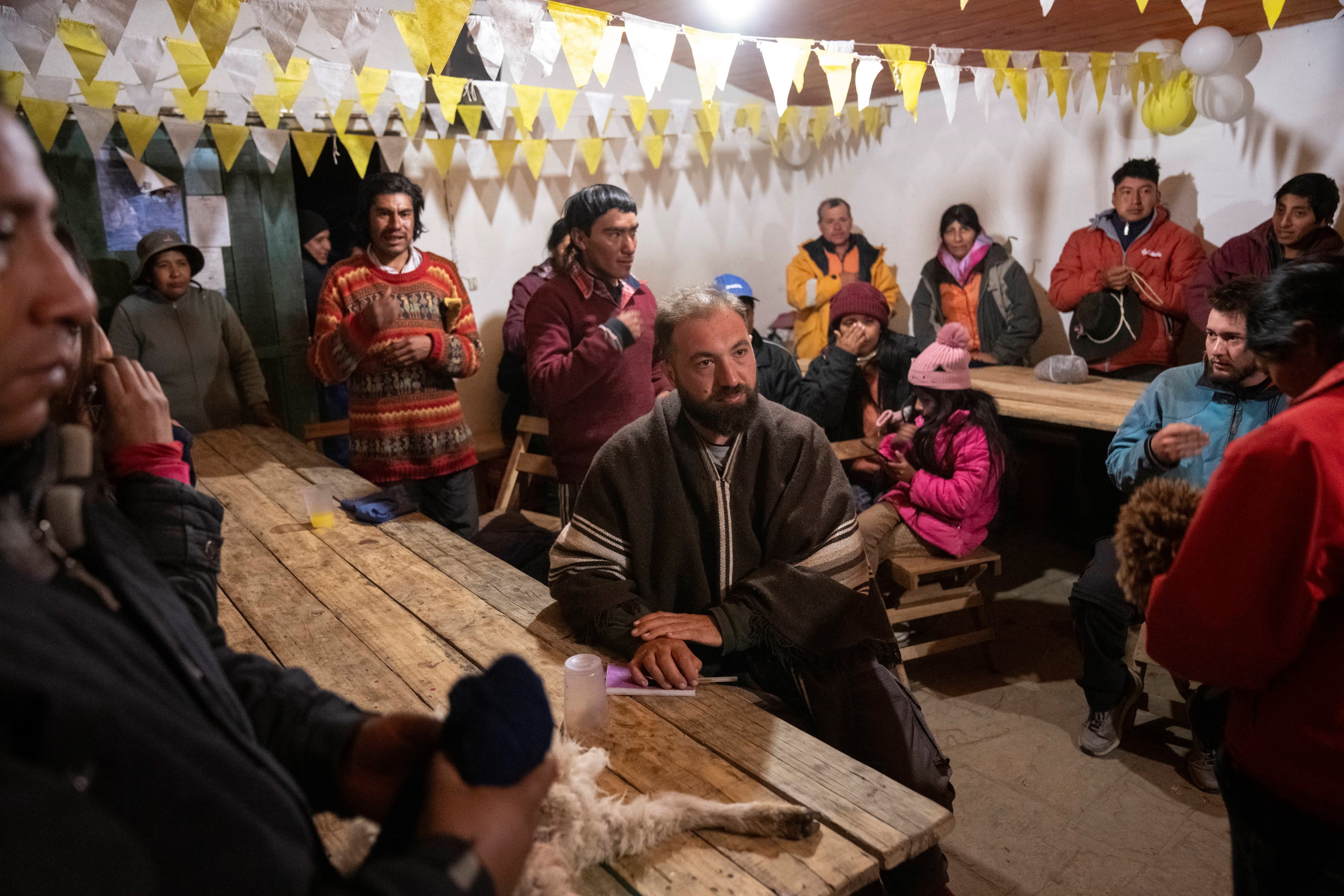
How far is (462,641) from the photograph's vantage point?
189cm

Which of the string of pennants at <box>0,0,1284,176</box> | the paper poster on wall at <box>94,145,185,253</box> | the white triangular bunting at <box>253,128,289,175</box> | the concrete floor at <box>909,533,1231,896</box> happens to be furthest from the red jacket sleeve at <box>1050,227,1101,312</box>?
the paper poster on wall at <box>94,145,185,253</box>

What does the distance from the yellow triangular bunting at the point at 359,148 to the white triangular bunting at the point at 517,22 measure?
2064mm

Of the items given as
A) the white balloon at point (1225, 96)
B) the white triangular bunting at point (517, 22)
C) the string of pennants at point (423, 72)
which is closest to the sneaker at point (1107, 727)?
the string of pennants at point (423, 72)

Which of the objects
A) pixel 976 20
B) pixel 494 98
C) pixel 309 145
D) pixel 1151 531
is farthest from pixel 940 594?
pixel 309 145

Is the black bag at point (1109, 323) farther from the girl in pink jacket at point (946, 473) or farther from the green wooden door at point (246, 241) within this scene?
the green wooden door at point (246, 241)

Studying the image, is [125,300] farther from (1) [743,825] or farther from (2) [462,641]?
(1) [743,825]

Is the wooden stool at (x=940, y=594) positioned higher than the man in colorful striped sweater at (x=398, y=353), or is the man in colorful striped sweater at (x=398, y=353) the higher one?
the man in colorful striped sweater at (x=398, y=353)

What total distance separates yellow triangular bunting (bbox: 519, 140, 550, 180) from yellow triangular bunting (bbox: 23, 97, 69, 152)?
8.11ft

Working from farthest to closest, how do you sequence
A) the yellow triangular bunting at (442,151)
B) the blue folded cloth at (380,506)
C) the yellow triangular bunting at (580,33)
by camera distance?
the yellow triangular bunting at (442,151) < the yellow triangular bunting at (580,33) < the blue folded cloth at (380,506)

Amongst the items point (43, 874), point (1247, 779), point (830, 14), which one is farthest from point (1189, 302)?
point (43, 874)

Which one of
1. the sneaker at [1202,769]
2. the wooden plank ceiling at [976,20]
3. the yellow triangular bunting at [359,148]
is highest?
the wooden plank ceiling at [976,20]

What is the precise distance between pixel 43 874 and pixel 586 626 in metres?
1.37

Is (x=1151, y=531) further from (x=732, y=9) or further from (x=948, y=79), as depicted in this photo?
(x=732, y=9)

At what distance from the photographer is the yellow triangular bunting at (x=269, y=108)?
4191mm
